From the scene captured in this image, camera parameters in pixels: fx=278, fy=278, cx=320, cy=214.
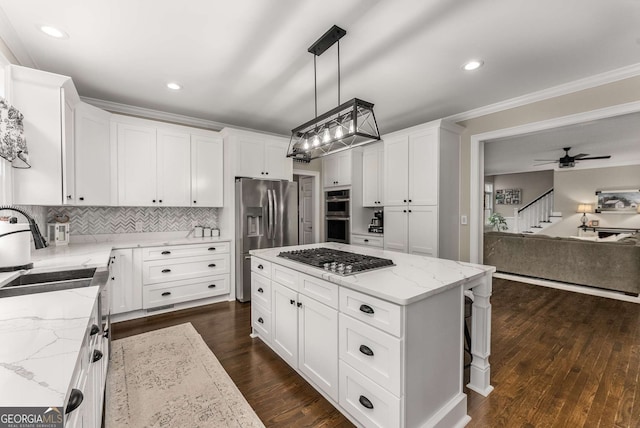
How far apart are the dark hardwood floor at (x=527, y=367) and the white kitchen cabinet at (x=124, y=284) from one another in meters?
0.19

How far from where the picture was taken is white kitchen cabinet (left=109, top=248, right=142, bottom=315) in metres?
3.09

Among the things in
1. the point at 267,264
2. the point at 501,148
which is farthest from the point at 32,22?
the point at 501,148

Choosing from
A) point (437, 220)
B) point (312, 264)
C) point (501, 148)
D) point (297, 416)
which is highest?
point (501, 148)

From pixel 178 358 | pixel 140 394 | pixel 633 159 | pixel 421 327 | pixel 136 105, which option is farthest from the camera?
pixel 633 159

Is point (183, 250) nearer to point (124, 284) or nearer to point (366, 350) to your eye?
point (124, 284)

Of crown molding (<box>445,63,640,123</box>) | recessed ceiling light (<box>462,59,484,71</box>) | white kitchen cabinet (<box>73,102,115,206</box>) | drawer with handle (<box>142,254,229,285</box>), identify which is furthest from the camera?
drawer with handle (<box>142,254,229,285</box>)

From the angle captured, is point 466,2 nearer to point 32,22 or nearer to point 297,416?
point 297,416

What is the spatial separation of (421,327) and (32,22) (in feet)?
10.6

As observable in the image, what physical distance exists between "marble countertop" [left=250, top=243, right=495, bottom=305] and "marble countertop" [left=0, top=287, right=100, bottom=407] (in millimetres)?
1145

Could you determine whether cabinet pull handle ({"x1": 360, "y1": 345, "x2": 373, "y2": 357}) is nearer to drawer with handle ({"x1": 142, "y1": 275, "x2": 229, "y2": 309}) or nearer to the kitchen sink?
the kitchen sink

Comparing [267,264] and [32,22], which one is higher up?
[32,22]

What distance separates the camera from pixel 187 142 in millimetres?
3729

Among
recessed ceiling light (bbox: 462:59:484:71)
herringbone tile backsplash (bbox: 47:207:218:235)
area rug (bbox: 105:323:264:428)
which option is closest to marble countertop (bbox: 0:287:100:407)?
area rug (bbox: 105:323:264:428)

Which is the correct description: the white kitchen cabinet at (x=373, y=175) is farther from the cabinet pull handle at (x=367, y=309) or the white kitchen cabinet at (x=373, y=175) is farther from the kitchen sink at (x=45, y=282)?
the kitchen sink at (x=45, y=282)
